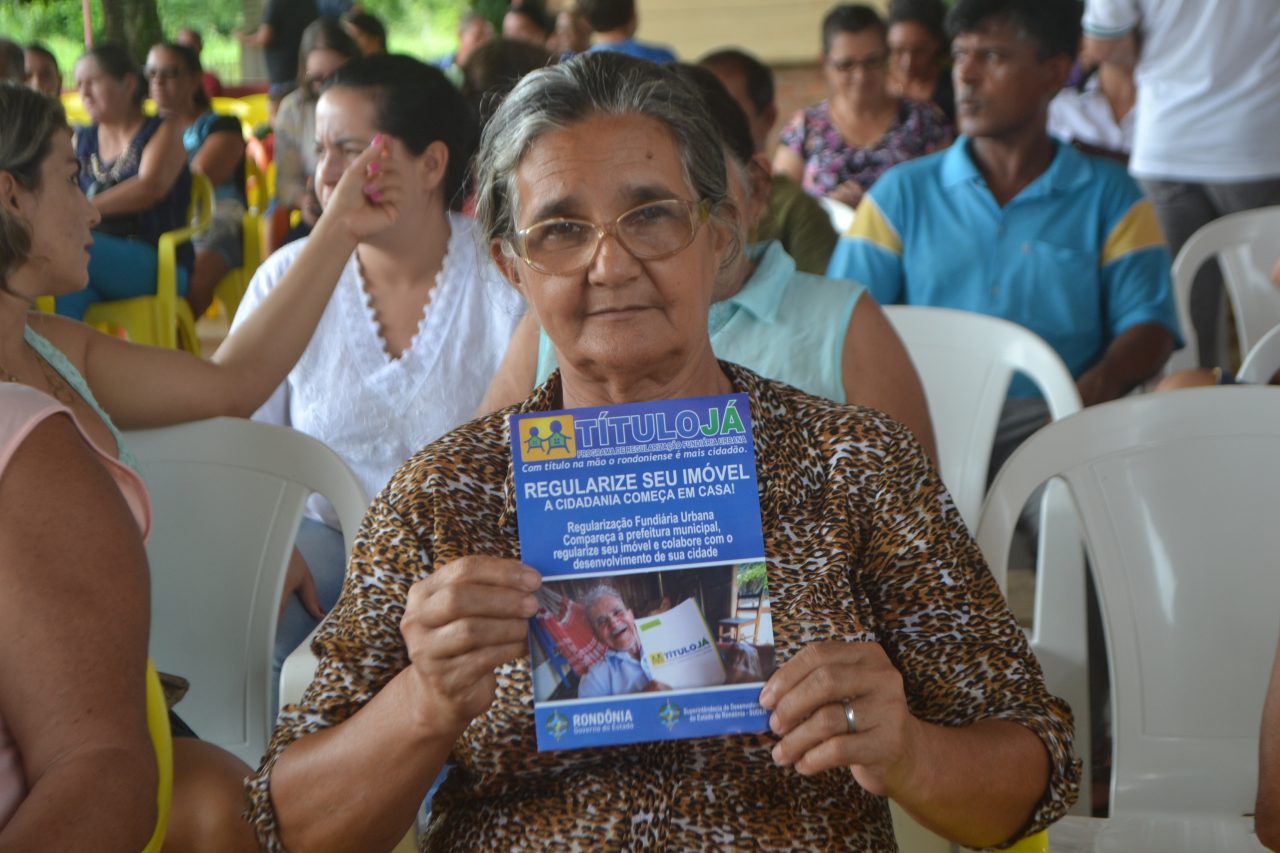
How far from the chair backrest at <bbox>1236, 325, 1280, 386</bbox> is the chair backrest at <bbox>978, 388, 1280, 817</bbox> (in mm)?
992

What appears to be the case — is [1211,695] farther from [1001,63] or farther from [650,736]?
[1001,63]

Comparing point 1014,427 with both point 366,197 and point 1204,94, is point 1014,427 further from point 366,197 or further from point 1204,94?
point 1204,94

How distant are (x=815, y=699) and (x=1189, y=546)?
42.1 inches

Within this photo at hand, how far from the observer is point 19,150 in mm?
2160

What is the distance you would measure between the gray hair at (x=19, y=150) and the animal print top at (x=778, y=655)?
37.4 inches

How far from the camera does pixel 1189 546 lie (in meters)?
2.09

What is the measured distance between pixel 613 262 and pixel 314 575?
1.30 meters

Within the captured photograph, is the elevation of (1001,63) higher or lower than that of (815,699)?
higher

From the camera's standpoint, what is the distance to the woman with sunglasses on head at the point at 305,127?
3.98 metres

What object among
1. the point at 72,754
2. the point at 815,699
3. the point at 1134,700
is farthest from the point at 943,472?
the point at 72,754

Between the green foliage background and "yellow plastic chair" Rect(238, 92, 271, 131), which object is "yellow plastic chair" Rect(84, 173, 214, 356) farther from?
"yellow plastic chair" Rect(238, 92, 271, 131)

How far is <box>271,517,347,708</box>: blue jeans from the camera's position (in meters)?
2.51

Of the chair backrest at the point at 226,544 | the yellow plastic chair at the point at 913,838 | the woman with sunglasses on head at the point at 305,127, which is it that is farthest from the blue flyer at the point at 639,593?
the woman with sunglasses on head at the point at 305,127

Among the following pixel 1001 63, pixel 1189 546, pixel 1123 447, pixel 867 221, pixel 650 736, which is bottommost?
pixel 650 736
